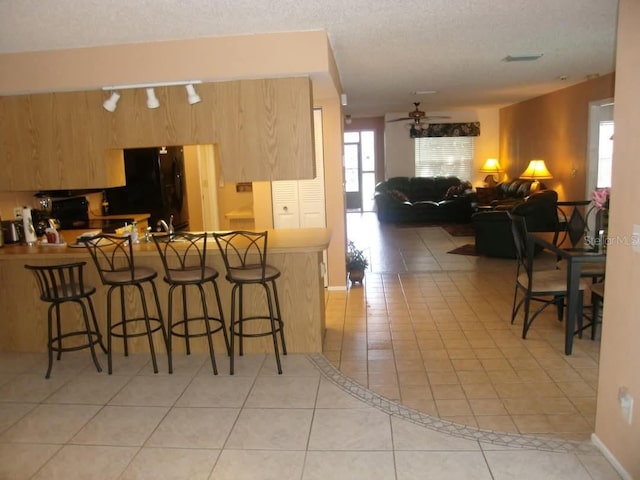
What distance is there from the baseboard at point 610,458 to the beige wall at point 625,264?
24 millimetres

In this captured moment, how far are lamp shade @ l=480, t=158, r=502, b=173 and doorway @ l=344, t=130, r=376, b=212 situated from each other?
2758mm

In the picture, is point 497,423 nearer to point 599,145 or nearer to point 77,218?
point 77,218

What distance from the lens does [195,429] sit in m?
2.89

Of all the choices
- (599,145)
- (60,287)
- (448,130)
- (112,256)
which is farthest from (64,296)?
(448,130)

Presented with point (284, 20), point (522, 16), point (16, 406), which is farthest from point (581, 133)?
point (16, 406)

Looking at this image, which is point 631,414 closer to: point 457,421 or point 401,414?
point 457,421

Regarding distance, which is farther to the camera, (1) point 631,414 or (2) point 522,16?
(2) point 522,16

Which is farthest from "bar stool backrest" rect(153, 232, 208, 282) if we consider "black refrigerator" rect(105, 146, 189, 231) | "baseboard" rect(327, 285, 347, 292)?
"black refrigerator" rect(105, 146, 189, 231)

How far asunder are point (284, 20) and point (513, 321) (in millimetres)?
3127

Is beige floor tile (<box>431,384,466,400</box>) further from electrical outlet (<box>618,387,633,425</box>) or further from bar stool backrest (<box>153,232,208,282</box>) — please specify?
bar stool backrest (<box>153,232,208,282</box>)

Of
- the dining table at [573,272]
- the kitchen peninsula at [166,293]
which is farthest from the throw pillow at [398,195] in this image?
the dining table at [573,272]

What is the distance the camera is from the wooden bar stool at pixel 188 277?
3576mm

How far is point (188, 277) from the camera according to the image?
3570 mm

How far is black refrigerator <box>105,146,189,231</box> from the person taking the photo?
19.6ft
